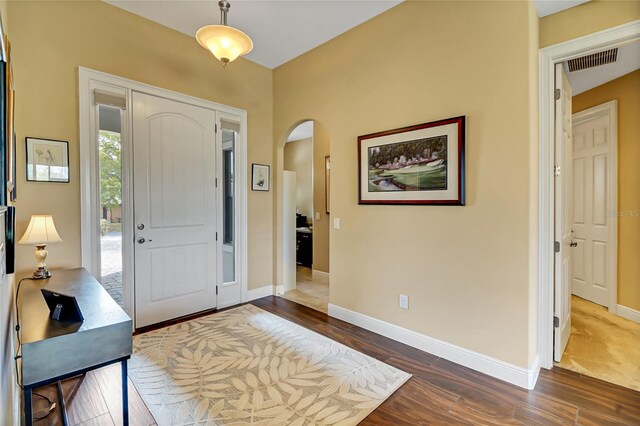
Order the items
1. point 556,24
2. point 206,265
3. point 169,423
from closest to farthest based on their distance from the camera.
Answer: point 169,423
point 556,24
point 206,265

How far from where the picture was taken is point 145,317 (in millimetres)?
3078

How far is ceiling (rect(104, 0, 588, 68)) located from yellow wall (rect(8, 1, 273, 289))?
0.66ft

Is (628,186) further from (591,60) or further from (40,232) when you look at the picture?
(40,232)

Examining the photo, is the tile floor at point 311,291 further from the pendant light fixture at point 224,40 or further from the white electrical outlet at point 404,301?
the pendant light fixture at point 224,40

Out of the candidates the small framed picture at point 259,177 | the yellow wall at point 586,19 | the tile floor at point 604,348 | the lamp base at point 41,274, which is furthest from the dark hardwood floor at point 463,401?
the yellow wall at point 586,19

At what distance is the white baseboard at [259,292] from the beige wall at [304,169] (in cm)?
272

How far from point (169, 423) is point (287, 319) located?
162 cm

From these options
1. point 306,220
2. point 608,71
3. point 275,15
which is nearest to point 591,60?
point 608,71

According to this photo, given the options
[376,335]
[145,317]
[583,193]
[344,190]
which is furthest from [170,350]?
[583,193]

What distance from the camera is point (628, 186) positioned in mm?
3295

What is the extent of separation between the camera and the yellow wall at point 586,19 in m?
1.98

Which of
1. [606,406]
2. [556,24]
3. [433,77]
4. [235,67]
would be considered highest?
[235,67]

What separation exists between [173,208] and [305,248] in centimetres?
330

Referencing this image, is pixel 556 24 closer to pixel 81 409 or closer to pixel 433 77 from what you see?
pixel 433 77
